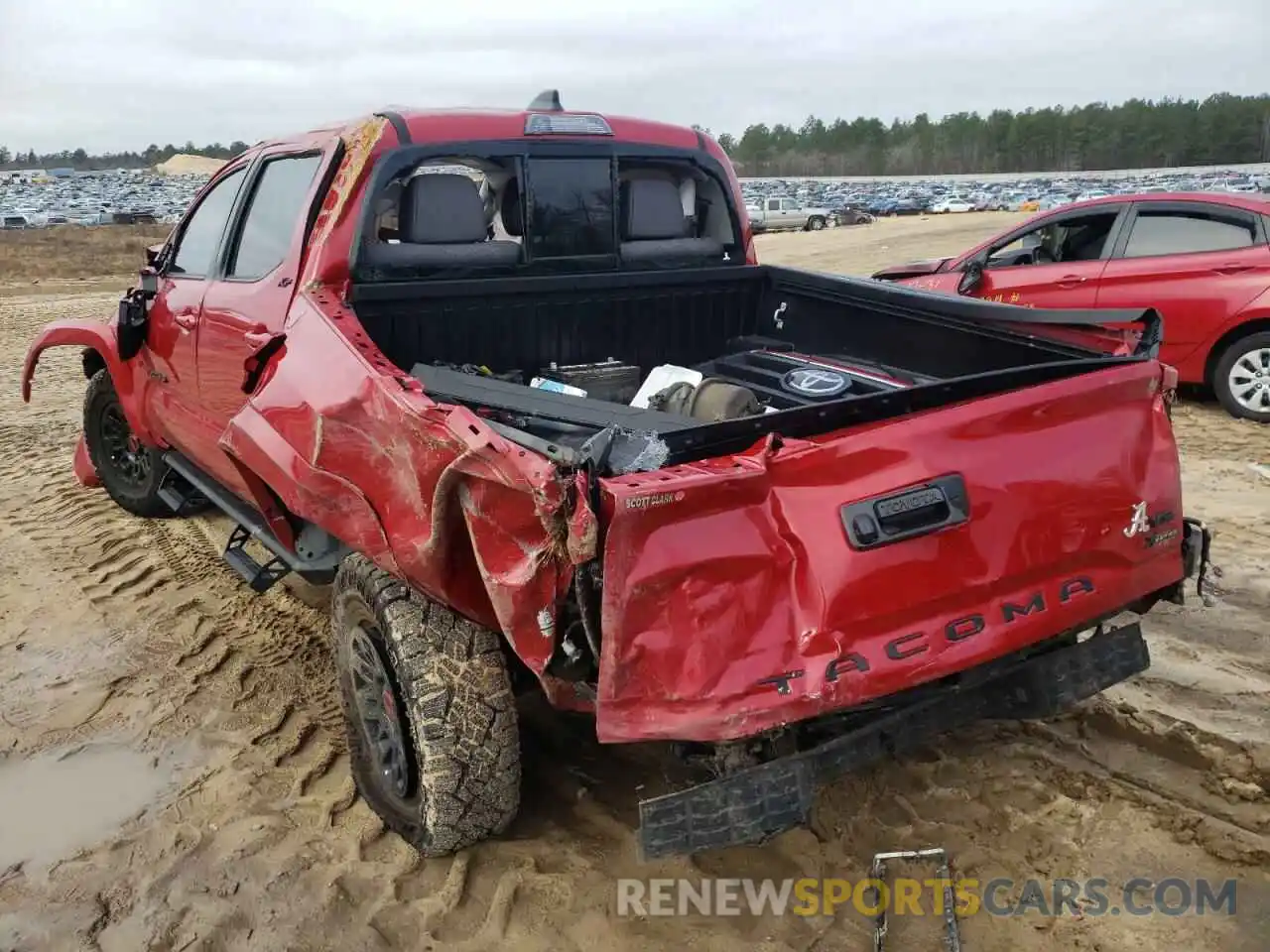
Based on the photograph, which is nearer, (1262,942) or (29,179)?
(1262,942)

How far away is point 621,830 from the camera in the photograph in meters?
2.98

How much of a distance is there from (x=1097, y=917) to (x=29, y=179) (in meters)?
143

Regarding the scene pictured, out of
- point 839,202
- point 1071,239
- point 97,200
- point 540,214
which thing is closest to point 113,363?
point 540,214

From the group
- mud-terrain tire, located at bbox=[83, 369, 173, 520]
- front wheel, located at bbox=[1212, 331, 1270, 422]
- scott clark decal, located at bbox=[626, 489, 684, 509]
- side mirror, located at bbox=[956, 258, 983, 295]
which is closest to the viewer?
scott clark decal, located at bbox=[626, 489, 684, 509]

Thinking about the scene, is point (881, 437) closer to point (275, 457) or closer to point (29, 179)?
point (275, 457)

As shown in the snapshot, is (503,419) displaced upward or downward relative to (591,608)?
upward

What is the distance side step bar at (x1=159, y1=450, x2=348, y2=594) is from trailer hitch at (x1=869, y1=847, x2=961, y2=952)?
1.94m

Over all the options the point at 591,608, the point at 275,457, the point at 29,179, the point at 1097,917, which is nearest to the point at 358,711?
A: the point at 275,457

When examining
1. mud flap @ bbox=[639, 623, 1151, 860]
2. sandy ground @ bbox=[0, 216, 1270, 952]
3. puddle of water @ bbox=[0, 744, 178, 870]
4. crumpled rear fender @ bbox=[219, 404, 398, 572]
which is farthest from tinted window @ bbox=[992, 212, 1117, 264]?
puddle of water @ bbox=[0, 744, 178, 870]

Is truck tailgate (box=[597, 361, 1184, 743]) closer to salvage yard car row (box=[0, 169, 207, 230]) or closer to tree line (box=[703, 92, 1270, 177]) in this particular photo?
salvage yard car row (box=[0, 169, 207, 230])

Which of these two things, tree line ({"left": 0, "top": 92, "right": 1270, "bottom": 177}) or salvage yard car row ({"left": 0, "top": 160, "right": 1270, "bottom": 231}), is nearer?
salvage yard car row ({"left": 0, "top": 160, "right": 1270, "bottom": 231})

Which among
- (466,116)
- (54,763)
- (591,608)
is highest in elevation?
(466,116)

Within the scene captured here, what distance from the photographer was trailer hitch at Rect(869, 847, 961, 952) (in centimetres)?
249

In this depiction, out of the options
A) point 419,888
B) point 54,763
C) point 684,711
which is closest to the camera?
point 684,711
